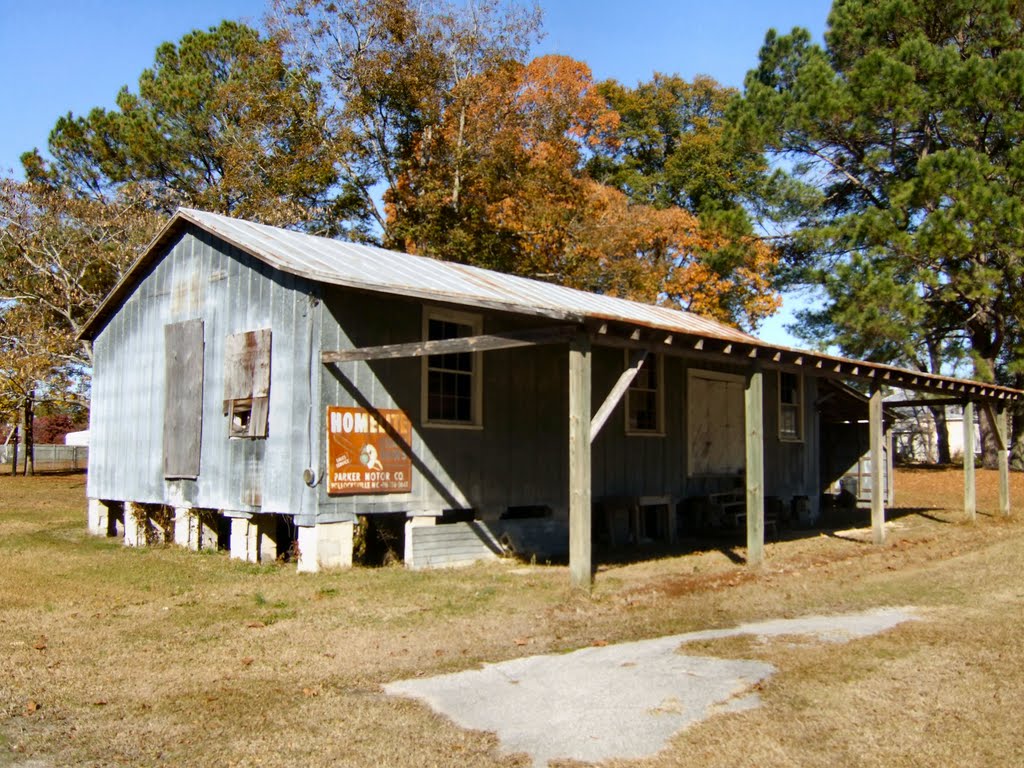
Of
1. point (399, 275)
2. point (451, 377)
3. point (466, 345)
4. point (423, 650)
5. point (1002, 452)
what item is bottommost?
point (423, 650)

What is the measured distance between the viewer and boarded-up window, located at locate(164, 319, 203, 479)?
13.3 meters

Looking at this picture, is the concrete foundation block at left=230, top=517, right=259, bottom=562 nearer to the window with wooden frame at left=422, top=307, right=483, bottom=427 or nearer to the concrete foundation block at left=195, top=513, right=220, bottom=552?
the concrete foundation block at left=195, top=513, right=220, bottom=552

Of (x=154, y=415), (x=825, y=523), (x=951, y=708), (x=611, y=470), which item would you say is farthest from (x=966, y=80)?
(x=951, y=708)

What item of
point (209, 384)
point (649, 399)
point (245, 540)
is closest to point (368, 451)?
point (245, 540)

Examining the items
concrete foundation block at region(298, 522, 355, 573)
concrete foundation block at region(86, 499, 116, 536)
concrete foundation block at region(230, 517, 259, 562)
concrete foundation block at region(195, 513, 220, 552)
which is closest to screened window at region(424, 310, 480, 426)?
concrete foundation block at region(298, 522, 355, 573)

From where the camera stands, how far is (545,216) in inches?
1101

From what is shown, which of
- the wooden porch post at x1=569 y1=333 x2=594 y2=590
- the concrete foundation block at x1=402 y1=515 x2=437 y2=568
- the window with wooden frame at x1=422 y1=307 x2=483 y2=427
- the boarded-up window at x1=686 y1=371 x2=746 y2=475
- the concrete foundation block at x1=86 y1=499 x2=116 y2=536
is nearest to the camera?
the wooden porch post at x1=569 y1=333 x2=594 y2=590

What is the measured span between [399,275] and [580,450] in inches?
169

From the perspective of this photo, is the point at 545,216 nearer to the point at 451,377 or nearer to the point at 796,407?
the point at 796,407

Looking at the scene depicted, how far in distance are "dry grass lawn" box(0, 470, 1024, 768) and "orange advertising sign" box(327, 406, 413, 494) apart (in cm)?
106

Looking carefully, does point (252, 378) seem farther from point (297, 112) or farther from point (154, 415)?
point (297, 112)

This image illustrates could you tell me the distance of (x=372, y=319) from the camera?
39.8 feet

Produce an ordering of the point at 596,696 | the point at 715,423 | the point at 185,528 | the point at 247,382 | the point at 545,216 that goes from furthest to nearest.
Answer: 1. the point at 545,216
2. the point at 715,423
3. the point at 185,528
4. the point at 247,382
5. the point at 596,696

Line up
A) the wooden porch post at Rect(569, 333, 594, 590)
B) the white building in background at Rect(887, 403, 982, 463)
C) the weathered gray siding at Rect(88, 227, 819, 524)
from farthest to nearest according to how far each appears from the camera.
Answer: the white building in background at Rect(887, 403, 982, 463), the weathered gray siding at Rect(88, 227, 819, 524), the wooden porch post at Rect(569, 333, 594, 590)
